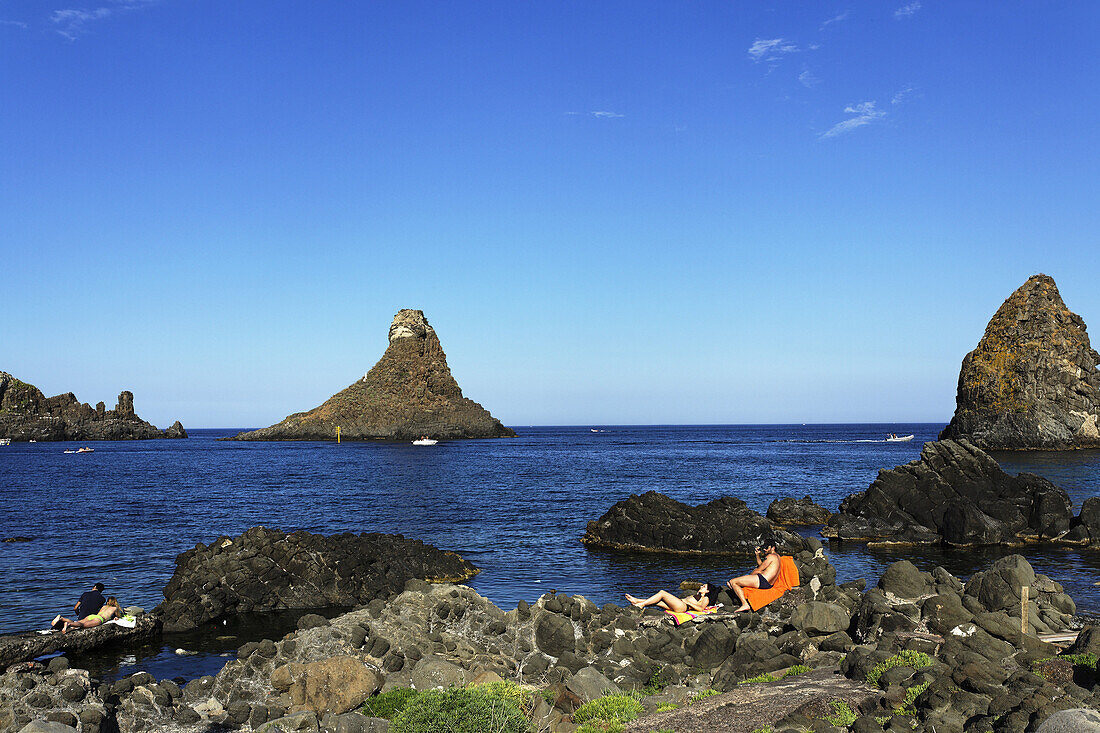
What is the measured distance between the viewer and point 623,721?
40.4ft

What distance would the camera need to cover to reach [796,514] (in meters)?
44.5

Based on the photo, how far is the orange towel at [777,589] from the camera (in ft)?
60.2

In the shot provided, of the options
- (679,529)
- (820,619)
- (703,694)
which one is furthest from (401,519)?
(703,694)

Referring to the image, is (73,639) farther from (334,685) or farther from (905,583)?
(905,583)

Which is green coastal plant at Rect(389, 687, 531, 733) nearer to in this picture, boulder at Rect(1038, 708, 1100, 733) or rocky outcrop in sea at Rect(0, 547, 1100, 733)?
rocky outcrop in sea at Rect(0, 547, 1100, 733)

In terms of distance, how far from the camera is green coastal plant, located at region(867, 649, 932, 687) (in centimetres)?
1235

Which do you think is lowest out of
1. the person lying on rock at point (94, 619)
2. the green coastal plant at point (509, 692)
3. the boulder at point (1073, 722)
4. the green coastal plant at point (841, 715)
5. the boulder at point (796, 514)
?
the boulder at point (796, 514)

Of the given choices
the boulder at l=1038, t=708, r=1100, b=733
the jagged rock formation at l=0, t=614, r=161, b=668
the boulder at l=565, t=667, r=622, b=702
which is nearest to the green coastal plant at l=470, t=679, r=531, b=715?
the boulder at l=565, t=667, r=622, b=702

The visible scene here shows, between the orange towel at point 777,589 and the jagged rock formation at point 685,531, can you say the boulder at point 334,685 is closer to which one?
the orange towel at point 777,589

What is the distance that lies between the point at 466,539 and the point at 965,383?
10346 centimetres

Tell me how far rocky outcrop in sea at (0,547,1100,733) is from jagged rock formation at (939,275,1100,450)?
105 metres

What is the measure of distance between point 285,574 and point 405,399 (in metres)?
163

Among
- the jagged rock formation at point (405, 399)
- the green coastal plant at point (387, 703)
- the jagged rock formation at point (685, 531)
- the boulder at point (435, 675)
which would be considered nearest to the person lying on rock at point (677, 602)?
the boulder at point (435, 675)

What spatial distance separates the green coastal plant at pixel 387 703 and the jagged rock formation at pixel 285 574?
1216 cm
